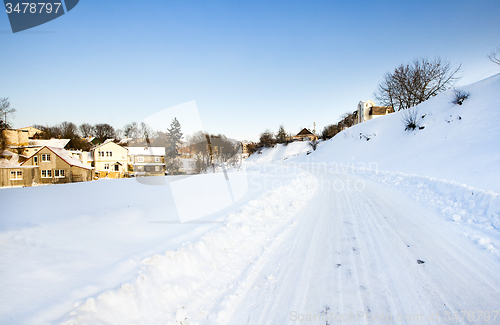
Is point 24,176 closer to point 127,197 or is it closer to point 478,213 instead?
point 127,197

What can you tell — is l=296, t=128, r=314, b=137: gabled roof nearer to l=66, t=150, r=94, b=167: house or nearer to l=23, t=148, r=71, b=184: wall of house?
l=66, t=150, r=94, b=167: house

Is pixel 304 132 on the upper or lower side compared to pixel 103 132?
upper

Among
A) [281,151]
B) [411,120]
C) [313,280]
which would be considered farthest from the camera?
[281,151]

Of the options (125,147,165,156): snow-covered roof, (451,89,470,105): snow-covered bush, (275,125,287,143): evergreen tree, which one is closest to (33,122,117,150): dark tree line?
(125,147,165,156): snow-covered roof

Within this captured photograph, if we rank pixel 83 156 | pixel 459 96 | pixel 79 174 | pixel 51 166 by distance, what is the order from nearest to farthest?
1. pixel 51 166
2. pixel 79 174
3. pixel 83 156
4. pixel 459 96

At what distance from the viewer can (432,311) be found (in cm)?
225

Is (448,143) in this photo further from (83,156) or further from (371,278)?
(83,156)

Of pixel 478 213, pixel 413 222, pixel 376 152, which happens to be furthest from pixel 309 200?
pixel 376 152

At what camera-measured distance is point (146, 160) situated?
15.6m

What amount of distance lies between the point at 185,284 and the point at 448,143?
57.2 feet

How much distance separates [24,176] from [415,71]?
143ft

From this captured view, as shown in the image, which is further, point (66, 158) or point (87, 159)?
point (87, 159)

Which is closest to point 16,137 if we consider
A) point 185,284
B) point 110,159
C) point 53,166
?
point 53,166

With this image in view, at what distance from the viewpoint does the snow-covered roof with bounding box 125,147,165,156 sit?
44.7 ft
